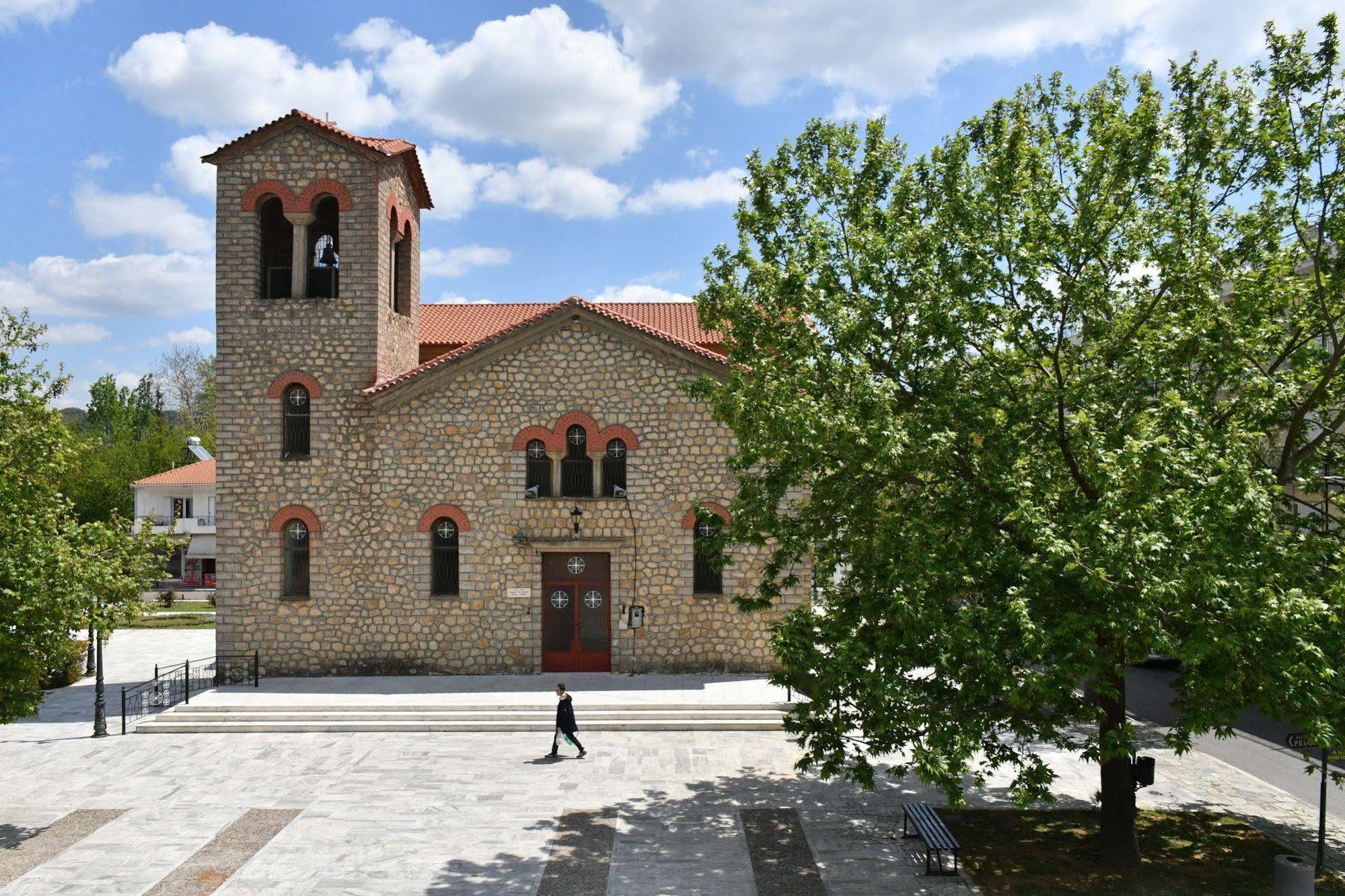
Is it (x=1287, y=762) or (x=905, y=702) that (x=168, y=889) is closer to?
(x=905, y=702)

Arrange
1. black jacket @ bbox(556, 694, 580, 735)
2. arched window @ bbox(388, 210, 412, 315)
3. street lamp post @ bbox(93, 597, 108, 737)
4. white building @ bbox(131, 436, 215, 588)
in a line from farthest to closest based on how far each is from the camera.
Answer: white building @ bbox(131, 436, 215, 588) → arched window @ bbox(388, 210, 412, 315) → street lamp post @ bbox(93, 597, 108, 737) → black jacket @ bbox(556, 694, 580, 735)

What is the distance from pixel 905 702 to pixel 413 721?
10880 mm

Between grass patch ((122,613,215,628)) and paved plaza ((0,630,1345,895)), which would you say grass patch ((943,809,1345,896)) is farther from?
grass patch ((122,613,215,628))

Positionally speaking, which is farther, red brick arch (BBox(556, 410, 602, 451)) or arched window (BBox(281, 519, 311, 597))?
arched window (BBox(281, 519, 311, 597))

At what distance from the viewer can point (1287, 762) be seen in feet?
52.6

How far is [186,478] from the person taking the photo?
1871 inches

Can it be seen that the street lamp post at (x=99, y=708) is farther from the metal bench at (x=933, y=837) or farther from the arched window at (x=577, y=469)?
the metal bench at (x=933, y=837)

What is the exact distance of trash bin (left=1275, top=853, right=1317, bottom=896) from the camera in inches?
381

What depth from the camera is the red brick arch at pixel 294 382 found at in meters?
20.3

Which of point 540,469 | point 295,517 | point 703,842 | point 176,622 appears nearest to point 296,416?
point 295,517

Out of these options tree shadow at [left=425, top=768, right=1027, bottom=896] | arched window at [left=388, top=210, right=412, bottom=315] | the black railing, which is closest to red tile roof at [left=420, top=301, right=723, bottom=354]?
arched window at [left=388, top=210, right=412, bottom=315]

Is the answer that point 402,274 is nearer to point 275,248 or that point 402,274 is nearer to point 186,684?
point 275,248

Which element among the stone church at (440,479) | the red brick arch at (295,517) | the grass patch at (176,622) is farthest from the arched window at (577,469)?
the grass patch at (176,622)

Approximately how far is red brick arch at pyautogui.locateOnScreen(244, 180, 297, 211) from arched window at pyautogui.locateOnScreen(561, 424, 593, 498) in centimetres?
794
